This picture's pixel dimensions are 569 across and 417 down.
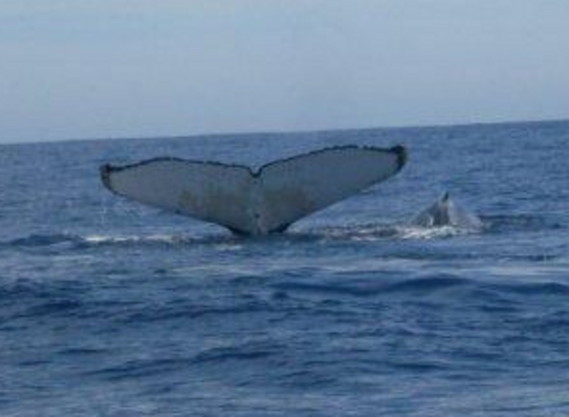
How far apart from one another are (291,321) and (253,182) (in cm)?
764

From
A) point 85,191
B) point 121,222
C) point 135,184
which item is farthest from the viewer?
point 85,191

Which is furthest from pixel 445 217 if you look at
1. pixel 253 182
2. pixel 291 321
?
pixel 291 321

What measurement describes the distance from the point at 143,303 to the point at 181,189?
6.50 meters

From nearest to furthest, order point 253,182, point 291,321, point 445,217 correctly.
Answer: point 291,321 → point 253,182 → point 445,217

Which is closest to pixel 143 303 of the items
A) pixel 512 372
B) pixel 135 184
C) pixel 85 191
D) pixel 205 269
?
pixel 205 269

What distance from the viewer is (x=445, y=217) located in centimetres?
2691

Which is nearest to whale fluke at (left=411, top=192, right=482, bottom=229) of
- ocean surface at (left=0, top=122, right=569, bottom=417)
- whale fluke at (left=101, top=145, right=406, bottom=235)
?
ocean surface at (left=0, top=122, right=569, bottom=417)

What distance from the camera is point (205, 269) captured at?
69.0 ft

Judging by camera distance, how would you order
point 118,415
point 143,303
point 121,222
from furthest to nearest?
point 121,222, point 143,303, point 118,415

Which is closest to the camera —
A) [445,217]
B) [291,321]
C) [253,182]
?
[291,321]

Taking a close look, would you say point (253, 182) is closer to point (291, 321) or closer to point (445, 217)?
point (445, 217)

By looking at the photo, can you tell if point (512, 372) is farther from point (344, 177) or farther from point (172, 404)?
point (344, 177)

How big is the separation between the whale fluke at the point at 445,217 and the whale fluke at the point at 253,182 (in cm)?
229

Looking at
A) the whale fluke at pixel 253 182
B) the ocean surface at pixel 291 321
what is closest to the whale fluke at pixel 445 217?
the ocean surface at pixel 291 321
